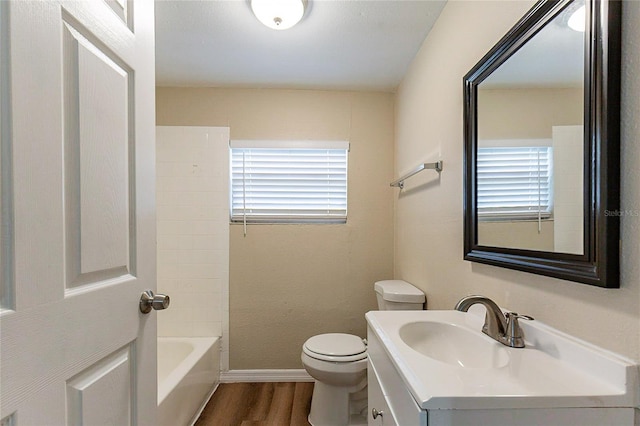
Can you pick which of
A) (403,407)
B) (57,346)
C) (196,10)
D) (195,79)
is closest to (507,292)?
(403,407)

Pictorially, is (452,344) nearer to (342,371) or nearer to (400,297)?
(400,297)

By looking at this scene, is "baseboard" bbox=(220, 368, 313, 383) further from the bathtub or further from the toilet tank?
the toilet tank

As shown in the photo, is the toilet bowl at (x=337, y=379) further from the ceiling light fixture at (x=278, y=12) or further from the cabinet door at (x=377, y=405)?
the ceiling light fixture at (x=278, y=12)

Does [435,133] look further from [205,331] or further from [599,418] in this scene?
[205,331]

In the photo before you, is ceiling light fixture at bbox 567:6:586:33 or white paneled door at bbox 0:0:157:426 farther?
ceiling light fixture at bbox 567:6:586:33

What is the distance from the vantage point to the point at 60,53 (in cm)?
62

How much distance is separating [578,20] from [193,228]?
2.33 metres

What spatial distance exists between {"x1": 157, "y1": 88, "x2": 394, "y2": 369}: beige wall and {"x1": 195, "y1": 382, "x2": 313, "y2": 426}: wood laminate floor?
0.51ft

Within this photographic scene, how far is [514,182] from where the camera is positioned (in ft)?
3.41

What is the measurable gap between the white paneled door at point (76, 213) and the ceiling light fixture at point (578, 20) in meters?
1.14

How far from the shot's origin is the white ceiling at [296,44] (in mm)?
1528

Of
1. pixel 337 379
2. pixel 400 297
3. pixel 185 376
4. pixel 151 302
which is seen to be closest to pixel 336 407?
pixel 337 379

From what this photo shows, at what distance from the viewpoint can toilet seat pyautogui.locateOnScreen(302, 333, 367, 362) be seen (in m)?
1.74

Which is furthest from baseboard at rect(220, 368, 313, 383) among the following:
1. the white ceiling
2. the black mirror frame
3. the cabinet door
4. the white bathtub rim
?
the white ceiling
